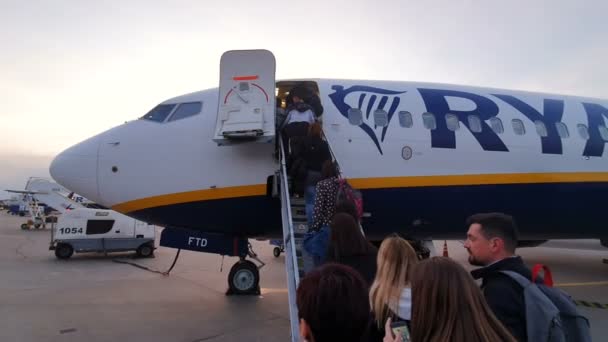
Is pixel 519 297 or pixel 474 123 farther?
pixel 474 123

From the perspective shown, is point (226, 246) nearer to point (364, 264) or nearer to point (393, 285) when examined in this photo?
point (364, 264)

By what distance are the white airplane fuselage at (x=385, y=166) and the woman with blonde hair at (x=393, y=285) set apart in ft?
16.1

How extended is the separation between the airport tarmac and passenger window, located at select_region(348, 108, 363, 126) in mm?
3786

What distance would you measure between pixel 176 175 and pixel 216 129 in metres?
1.21

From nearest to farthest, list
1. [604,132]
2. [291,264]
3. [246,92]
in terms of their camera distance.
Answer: [291,264] < [246,92] < [604,132]

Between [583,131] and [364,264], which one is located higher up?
[583,131]

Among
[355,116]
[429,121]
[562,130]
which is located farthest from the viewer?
[562,130]

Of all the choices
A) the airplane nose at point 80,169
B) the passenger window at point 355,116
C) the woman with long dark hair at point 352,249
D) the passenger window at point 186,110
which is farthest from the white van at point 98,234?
the woman with long dark hair at point 352,249

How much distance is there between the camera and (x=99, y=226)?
17.0 metres

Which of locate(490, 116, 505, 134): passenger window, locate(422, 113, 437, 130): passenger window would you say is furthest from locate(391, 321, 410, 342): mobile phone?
locate(490, 116, 505, 134): passenger window

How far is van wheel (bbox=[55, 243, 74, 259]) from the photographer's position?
16.2 meters

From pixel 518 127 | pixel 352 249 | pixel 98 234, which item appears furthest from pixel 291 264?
pixel 98 234

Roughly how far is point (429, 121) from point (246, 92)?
144 inches

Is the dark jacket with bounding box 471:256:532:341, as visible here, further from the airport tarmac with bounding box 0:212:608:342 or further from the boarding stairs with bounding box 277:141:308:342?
the airport tarmac with bounding box 0:212:608:342
